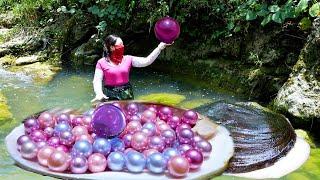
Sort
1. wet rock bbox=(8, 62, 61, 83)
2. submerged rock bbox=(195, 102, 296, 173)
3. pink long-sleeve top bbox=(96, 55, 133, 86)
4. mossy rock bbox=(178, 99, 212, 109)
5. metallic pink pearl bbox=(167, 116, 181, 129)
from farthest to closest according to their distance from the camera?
wet rock bbox=(8, 62, 61, 83), mossy rock bbox=(178, 99, 212, 109), pink long-sleeve top bbox=(96, 55, 133, 86), metallic pink pearl bbox=(167, 116, 181, 129), submerged rock bbox=(195, 102, 296, 173)

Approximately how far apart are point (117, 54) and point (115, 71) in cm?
18

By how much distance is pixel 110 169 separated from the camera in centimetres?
430

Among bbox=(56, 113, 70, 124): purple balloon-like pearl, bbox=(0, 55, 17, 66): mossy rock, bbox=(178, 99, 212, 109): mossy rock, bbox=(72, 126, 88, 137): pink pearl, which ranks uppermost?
bbox=(72, 126, 88, 137): pink pearl

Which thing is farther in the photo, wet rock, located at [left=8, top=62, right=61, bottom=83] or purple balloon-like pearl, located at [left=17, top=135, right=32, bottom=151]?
wet rock, located at [left=8, top=62, right=61, bottom=83]

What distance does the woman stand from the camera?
17.6 feet

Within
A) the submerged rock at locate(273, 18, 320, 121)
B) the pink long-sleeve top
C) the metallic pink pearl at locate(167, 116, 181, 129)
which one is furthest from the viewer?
the submerged rock at locate(273, 18, 320, 121)

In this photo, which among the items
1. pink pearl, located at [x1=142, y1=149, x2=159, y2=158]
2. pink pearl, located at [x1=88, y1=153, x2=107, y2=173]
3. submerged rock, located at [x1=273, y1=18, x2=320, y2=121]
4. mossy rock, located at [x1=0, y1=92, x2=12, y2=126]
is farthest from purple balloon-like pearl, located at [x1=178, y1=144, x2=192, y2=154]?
mossy rock, located at [x1=0, y1=92, x2=12, y2=126]

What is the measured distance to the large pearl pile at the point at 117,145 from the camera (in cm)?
423

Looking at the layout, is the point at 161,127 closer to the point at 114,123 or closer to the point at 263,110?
the point at 114,123

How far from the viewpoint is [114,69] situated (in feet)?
17.9

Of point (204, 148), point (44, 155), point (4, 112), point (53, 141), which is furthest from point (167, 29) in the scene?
point (4, 112)

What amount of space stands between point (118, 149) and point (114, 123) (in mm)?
269

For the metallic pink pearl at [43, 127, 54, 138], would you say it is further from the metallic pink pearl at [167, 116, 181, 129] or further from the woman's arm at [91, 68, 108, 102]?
the metallic pink pearl at [167, 116, 181, 129]

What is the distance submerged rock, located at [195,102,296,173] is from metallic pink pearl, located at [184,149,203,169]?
0.47m
